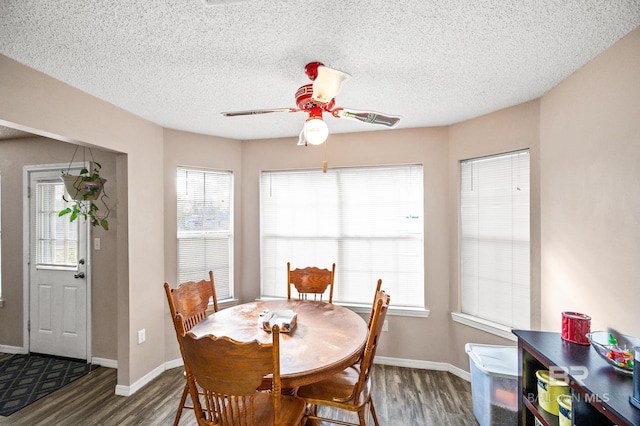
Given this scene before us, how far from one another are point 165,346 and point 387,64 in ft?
11.0

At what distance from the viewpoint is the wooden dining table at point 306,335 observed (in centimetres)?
150

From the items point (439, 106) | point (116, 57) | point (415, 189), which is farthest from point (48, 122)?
point (415, 189)

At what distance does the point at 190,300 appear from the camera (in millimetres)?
2311

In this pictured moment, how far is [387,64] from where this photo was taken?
1.78m

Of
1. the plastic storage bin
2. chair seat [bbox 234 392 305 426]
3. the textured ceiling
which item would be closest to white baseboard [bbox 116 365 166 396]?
chair seat [bbox 234 392 305 426]

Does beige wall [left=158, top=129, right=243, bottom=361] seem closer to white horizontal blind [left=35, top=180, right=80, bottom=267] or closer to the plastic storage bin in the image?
white horizontal blind [left=35, top=180, right=80, bottom=267]

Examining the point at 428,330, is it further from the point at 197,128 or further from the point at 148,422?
the point at 197,128

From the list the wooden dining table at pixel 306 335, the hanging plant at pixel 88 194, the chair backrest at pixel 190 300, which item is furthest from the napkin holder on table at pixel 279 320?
the hanging plant at pixel 88 194

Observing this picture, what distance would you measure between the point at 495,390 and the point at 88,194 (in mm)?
3784

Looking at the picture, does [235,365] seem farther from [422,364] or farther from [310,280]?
[422,364]

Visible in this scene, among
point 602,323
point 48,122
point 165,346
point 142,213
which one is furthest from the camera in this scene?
point 165,346

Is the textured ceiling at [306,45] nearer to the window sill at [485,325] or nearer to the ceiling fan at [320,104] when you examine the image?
the ceiling fan at [320,104]

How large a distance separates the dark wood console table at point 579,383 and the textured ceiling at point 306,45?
5.41 ft

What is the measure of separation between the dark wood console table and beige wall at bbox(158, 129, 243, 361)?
2854 millimetres
